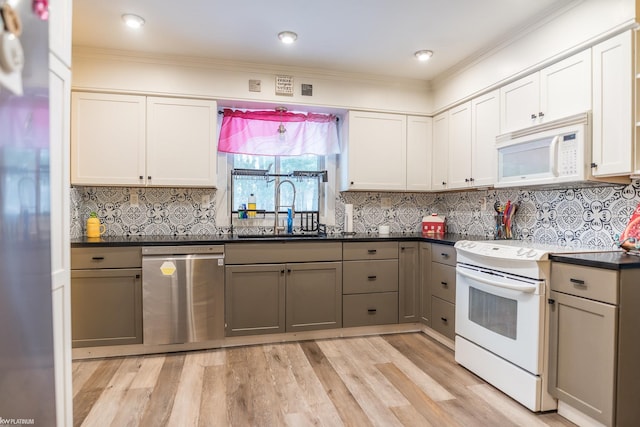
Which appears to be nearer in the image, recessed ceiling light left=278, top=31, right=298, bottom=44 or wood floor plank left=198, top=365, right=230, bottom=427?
wood floor plank left=198, top=365, right=230, bottom=427

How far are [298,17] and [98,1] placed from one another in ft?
4.21

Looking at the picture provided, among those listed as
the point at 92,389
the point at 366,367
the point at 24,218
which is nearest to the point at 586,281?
the point at 366,367

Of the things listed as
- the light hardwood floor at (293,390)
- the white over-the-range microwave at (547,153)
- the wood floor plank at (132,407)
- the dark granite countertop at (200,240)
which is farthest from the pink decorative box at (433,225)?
the wood floor plank at (132,407)

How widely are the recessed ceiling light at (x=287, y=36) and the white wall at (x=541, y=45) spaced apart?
1.55m

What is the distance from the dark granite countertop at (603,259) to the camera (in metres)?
1.69

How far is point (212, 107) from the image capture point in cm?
324

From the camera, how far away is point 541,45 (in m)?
2.49

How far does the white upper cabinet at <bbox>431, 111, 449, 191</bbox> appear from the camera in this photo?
11.6ft

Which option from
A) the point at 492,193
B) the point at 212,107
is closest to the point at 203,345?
the point at 212,107

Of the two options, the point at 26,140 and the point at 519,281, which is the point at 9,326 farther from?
the point at 519,281

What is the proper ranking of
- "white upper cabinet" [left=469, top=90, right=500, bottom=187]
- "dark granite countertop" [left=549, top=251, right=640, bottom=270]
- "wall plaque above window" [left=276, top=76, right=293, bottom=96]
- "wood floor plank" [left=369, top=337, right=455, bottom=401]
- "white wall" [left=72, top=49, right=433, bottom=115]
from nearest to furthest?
"dark granite countertop" [left=549, top=251, right=640, bottom=270] < "wood floor plank" [left=369, top=337, right=455, bottom=401] < "white upper cabinet" [left=469, top=90, right=500, bottom=187] < "white wall" [left=72, top=49, right=433, bottom=115] < "wall plaque above window" [left=276, top=76, right=293, bottom=96]

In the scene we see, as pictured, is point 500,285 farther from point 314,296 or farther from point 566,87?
point 314,296

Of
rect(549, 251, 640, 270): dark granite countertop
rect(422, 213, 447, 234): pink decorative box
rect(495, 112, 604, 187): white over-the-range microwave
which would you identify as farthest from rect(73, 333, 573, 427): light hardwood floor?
rect(495, 112, 604, 187): white over-the-range microwave

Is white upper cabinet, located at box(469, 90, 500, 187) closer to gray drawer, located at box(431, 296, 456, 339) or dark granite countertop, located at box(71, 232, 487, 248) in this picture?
dark granite countertop, located at box(71, 232, 487, 248)
